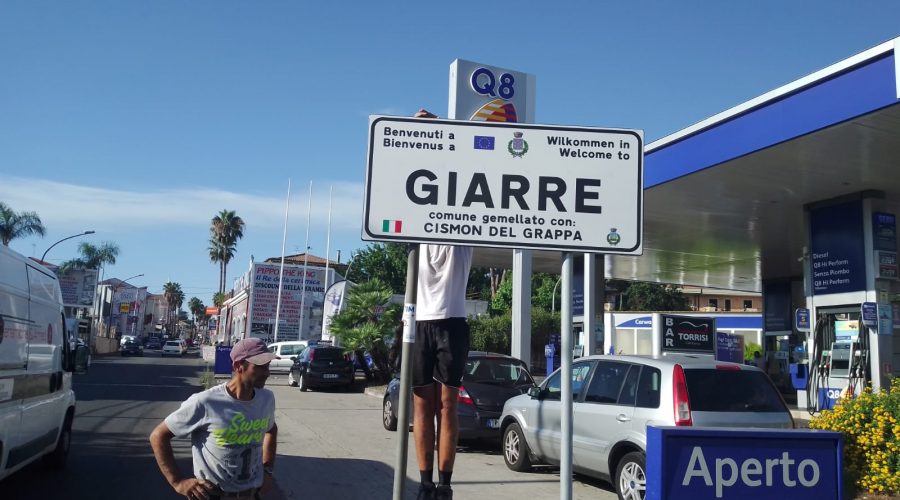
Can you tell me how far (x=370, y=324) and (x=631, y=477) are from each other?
18.0 metres

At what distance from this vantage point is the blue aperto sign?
3.77m

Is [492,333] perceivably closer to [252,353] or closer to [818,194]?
[818,194]

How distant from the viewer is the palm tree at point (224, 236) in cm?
7950

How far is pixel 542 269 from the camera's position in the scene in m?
30.1

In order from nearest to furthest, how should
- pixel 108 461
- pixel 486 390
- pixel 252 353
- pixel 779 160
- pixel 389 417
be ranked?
pixel 252 353 < pixel 108 461 < pixel 486 390 < pixel 779 160 < pixel 389 417

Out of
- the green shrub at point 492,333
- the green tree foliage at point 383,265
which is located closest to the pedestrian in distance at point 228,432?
the green shrub at point 492,333

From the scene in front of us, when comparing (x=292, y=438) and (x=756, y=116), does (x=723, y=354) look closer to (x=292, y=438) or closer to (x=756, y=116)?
(x=756, y=116)

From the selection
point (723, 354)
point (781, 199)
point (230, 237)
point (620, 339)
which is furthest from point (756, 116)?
point (230, 237)

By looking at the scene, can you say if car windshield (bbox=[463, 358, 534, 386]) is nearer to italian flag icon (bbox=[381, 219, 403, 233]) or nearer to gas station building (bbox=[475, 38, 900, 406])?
gas station building (bbox=[475, 38, 900, 406])

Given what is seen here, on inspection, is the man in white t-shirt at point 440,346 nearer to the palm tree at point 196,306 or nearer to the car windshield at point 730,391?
the car windshield at point 730,391

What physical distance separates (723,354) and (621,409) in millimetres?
22224

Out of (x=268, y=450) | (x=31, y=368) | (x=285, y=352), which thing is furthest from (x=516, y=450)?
(x=285, y=352)

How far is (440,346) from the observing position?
14.0ft

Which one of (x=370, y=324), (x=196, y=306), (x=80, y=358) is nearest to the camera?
(x=80, y=358)
